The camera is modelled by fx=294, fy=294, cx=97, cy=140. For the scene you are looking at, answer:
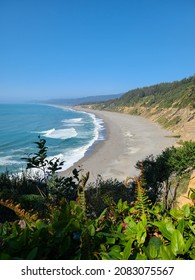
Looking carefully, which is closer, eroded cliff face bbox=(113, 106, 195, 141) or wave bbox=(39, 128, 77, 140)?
eroded cliff face bbox=(113, 106, 195, 141)

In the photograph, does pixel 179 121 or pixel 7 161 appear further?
pixel 179 121

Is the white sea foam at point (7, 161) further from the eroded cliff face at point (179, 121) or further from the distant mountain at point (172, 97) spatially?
the distant mountain at point (172, 97)

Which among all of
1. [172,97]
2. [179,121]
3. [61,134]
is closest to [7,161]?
[61,134]

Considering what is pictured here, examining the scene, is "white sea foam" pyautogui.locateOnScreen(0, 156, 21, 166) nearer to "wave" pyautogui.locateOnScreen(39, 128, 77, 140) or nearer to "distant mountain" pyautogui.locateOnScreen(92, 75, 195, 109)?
"wave" pyautogui.locateOnScreen(39, 128, 77, 140)

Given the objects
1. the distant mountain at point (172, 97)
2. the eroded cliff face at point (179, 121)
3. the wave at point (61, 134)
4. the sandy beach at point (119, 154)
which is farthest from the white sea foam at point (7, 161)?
the distant mountain at point (172, 97)

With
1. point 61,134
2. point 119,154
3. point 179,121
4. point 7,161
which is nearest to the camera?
point 7,161

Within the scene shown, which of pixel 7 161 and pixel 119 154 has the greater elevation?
pixel 119 154

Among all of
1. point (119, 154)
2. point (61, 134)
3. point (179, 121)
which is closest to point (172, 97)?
point (179, 121)

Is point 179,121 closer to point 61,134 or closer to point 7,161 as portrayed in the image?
point 61,134

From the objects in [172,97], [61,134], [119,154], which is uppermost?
[172,97]

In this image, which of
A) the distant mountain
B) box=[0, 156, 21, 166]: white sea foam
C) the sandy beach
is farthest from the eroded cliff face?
box=[0, 156, 21, 166]: white sea foam

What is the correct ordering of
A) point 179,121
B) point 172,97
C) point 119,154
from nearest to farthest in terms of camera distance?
point 119,154 < point 179,121 < point 172,97

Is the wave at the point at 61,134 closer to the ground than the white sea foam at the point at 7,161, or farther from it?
farther from it
